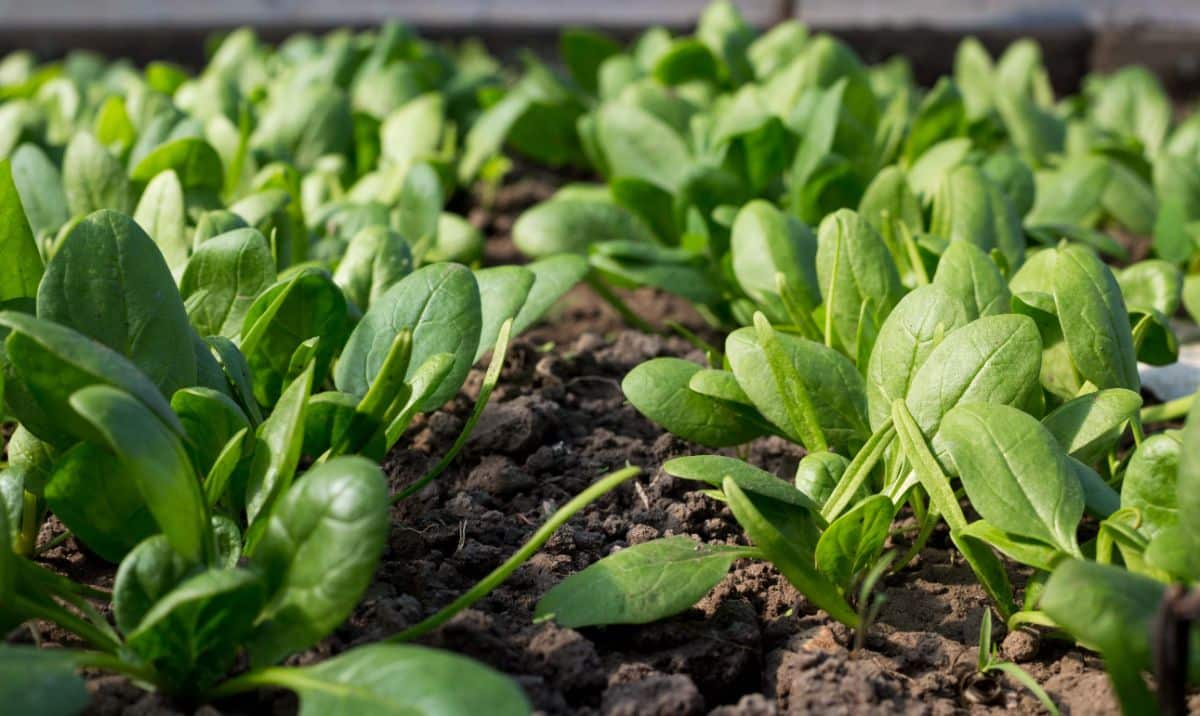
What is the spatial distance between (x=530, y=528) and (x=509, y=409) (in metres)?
0.21

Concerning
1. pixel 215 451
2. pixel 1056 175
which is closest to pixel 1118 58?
pixel 1056 175

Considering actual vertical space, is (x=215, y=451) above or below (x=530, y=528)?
above

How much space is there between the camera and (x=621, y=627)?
1.09 m

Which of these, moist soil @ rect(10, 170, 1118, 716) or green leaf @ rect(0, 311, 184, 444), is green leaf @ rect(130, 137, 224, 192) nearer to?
moist soil @ rect(10, 170, 1118, 716)

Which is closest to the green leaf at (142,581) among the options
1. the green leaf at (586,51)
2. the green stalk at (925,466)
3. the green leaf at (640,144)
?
the green stalk at (925,466)

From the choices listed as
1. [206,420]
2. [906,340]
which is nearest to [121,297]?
[206,420]

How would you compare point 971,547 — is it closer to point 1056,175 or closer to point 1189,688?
point 1189,688

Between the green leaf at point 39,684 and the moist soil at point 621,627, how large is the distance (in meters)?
0.11

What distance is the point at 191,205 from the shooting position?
1.77 meters

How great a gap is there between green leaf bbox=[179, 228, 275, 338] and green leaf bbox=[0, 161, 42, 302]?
16 cm

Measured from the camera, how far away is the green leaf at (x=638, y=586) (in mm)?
1028

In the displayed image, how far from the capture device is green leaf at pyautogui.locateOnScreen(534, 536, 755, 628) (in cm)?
103

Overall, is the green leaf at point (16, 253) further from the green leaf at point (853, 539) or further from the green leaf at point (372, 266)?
the green leaf at point (853, 539)

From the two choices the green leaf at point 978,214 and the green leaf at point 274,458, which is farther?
the green leaf at point 978,214
